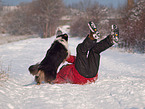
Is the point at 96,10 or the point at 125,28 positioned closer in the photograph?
the point at 125,28

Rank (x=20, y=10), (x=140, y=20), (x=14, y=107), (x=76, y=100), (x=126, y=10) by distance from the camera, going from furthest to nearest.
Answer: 1. (x=20, y=10)
2. (x=126, y=10)
3. (x=140, y=20)
4. (x=76, y=100)
5. (x=14, y=107)

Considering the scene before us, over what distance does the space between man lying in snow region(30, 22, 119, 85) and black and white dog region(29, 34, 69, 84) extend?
21 cm

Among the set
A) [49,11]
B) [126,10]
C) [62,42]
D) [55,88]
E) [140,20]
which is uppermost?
[49,11]

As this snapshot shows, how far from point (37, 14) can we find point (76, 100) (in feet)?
108

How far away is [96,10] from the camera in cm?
2048

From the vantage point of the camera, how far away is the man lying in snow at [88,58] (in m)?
2.95

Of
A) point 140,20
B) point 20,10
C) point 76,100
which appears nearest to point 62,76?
point 76,100

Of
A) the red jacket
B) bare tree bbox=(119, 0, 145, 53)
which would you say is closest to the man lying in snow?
the red jacket

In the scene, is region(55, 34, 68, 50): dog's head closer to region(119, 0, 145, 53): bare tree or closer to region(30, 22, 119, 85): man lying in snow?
region(30, 22, 119, 85): man lying in snow

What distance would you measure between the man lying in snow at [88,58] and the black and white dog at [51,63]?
214mm

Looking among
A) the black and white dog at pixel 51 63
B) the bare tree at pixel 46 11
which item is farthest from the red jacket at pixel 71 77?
the bare tree at pixel 46 11

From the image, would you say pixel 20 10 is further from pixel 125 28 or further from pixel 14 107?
pixel 14 107

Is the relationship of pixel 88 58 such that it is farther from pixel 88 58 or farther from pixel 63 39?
pixel 63 39

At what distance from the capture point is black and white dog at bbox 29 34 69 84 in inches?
118
